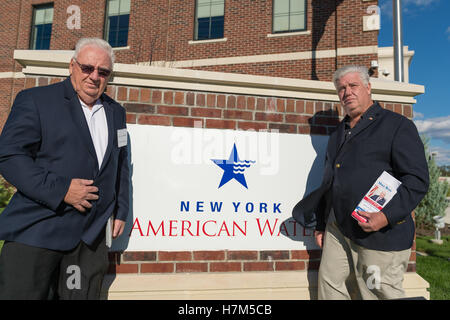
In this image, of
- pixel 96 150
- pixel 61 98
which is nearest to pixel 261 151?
pixel 96 150

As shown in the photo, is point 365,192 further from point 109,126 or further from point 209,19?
point 209,19

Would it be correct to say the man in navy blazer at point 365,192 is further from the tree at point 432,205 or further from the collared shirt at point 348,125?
the tree at point 432,205

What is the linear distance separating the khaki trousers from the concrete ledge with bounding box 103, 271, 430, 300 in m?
0.41

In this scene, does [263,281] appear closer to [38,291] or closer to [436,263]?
[38,291]

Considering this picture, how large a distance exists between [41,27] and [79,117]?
1561 centimetres

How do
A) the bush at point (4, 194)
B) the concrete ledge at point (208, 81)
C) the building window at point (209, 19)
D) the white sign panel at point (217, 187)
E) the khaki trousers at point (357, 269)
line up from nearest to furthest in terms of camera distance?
1. the khaki trousers at point (357, 269)
2. the concrete ledge at point (208, 81)
3. the white sign panel at point (217, 187)
4. the bush at point (4, 194)
5. the building window at point (209, 19)

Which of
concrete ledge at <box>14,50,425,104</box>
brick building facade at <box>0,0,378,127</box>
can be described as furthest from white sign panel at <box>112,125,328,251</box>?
brick building facade at <box>0,0,378,127</box>

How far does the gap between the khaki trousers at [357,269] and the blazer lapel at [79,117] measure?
185 centimetres

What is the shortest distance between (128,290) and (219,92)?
197cm

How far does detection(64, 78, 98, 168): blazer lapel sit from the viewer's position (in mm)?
1705

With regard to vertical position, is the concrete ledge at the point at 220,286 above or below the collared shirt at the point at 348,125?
below

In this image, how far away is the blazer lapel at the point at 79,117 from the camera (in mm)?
1705

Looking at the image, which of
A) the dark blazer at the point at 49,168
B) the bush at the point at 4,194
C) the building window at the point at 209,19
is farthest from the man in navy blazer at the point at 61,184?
the building window at the point at 209,19

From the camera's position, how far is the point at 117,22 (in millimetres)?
12375
